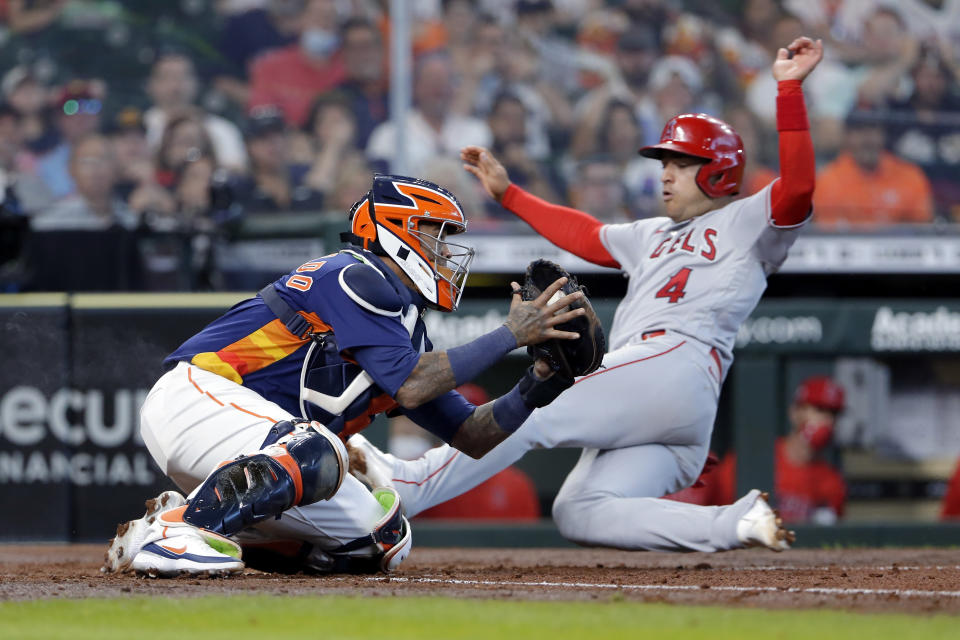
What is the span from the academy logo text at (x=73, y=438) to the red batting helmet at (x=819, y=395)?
141 inches

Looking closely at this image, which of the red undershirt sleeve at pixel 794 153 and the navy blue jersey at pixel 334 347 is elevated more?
the red undershirt sleeve at pixel 794 153

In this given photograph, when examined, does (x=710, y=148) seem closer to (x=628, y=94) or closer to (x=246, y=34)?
(x=628, y=94)

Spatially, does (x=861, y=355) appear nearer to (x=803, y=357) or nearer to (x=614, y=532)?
(x=803, y=357)

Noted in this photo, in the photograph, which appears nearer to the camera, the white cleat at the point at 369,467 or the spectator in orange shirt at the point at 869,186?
the white cleat at the point at 369,467

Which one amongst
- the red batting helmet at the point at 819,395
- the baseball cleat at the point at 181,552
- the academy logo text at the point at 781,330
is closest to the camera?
the baseball cleat at the point at 181,552

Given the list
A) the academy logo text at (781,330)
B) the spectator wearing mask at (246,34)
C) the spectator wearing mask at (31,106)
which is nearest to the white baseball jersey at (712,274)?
the academy logo text at (781,330)

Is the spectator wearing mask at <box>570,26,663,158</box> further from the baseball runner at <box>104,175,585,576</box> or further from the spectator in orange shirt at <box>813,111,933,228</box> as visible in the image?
the baseball runner at <box>104,175,585,576</box>

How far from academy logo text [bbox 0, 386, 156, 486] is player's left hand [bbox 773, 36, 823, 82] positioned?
12.7 ft

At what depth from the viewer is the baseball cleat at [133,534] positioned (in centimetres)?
346

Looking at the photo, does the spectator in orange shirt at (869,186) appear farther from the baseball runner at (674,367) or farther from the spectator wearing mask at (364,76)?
the baseball runner at (674,367)

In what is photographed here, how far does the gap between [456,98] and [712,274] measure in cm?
441

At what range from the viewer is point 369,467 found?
12.7 ft

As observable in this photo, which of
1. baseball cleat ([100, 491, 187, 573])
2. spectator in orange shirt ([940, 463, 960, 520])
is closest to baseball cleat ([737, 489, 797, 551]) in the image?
baseball cleat ([100, 491, 187, 573])

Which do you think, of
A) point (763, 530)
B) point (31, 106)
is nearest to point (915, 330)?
point (763, 530)
